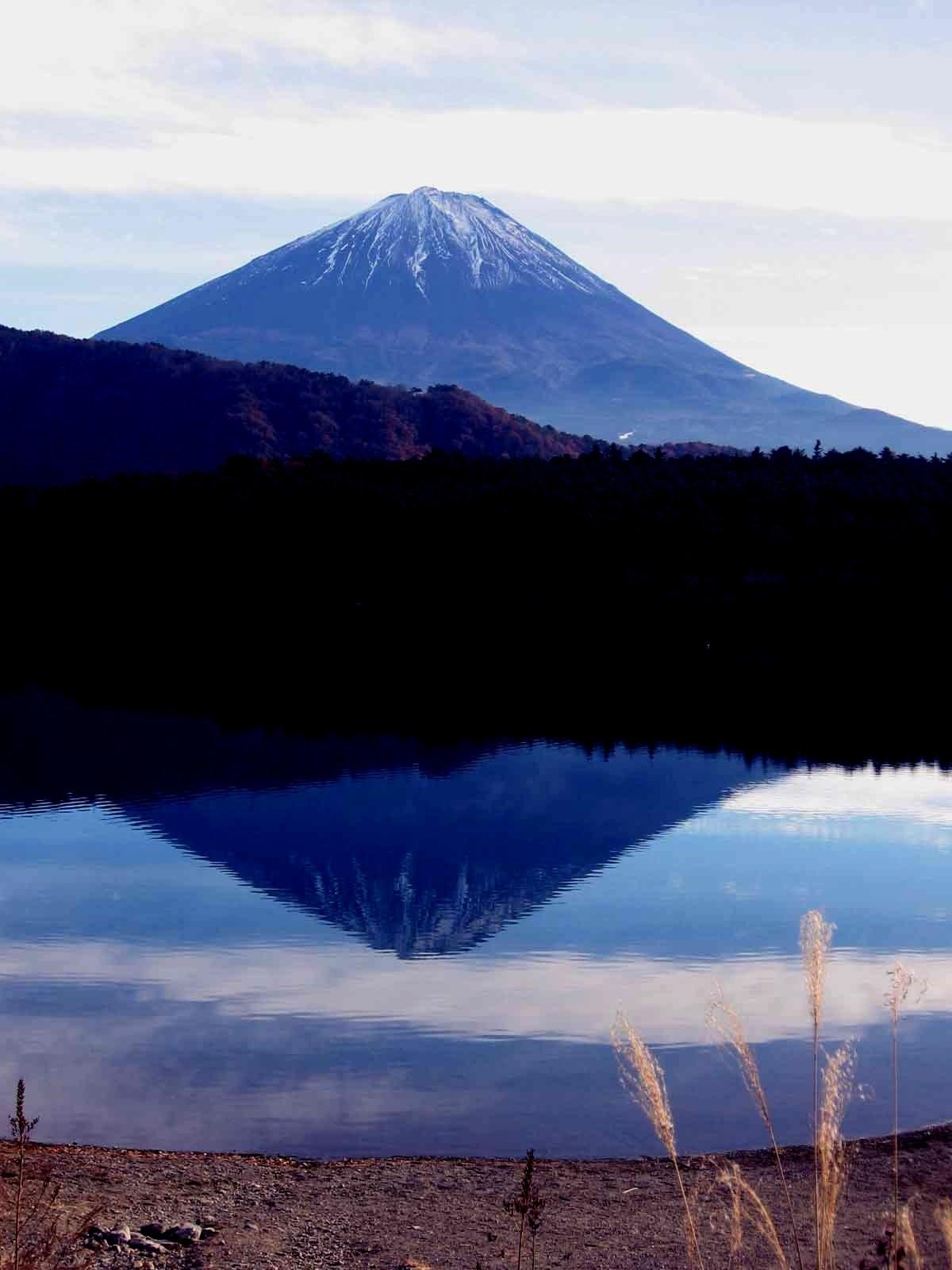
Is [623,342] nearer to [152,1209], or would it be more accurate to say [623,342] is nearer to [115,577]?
Answer: [115,577]

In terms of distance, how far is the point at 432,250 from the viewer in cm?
16625

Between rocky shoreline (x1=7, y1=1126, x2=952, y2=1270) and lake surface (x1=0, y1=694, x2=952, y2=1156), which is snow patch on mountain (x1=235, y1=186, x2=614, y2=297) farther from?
rocky shoreline (x1=7, y1=1126, x2=952, y2=1270)

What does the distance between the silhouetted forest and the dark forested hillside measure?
70.8ft

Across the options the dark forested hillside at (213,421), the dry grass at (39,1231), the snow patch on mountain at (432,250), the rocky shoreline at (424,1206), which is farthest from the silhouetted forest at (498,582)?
the snow patch on mountain at (432,250)

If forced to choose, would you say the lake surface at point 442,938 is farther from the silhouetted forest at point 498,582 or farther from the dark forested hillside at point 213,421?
the dark forested hillside at point 213,421

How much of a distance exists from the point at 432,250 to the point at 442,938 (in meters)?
158

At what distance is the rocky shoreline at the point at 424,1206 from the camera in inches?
280

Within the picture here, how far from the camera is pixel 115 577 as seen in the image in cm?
6091

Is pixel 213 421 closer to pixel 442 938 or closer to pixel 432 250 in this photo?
pixel 442 938

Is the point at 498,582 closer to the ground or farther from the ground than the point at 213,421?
closer to the ground

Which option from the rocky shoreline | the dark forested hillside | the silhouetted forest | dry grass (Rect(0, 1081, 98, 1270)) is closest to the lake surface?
the rocky shoreline

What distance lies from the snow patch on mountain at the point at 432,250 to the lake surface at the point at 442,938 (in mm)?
140514

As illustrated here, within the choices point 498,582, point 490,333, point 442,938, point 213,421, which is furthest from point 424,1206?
point 490,333

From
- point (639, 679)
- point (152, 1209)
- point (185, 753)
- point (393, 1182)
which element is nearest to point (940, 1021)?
point (393, 1182)
